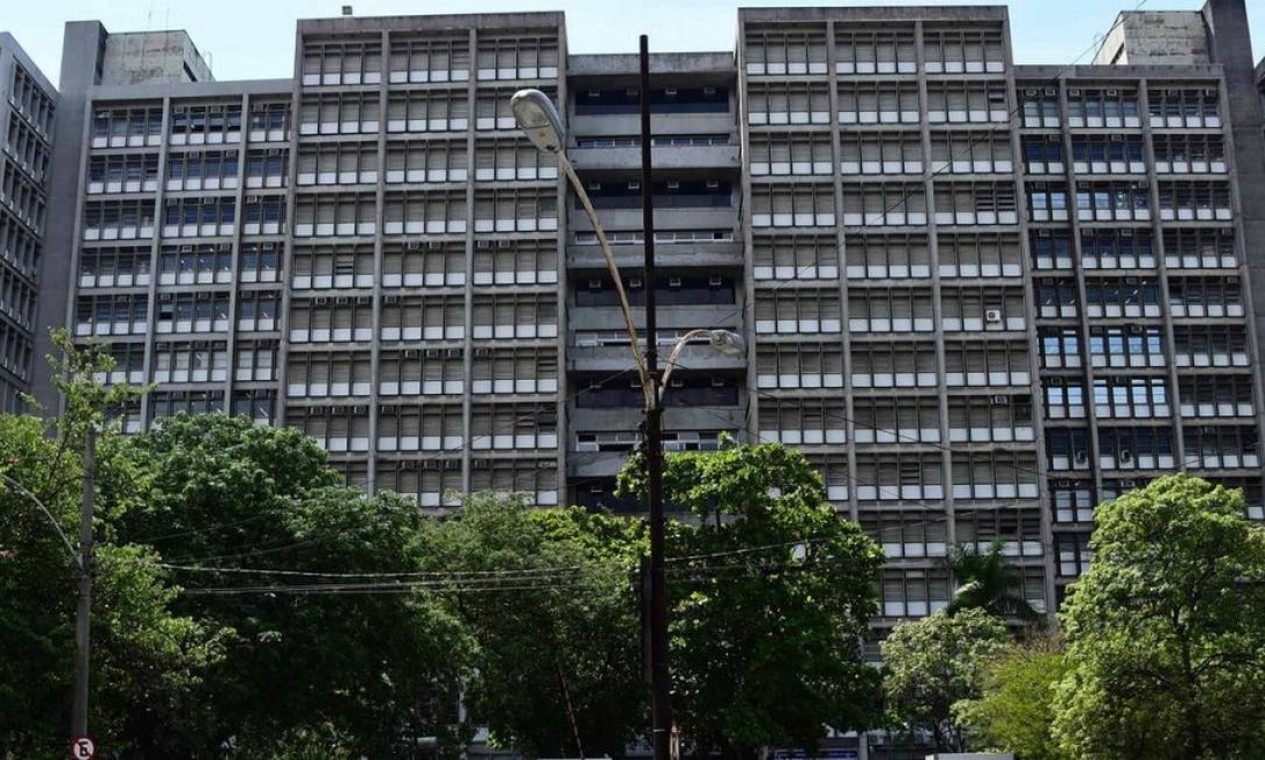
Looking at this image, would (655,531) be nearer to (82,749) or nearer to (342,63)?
(82,749)

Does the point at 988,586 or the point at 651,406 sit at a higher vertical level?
the point at 988,586

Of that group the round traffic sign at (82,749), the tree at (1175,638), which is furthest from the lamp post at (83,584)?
the tree at (1175,638)

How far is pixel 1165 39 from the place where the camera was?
284 ft

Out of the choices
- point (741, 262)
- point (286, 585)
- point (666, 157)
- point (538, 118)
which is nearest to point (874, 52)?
point (666, 157)

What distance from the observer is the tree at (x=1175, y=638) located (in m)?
37.8

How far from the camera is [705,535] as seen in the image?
1917 inches

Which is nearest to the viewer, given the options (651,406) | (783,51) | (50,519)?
(651,406)

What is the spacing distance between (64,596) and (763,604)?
22.8 metres

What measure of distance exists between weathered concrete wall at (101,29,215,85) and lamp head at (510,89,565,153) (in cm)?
7324

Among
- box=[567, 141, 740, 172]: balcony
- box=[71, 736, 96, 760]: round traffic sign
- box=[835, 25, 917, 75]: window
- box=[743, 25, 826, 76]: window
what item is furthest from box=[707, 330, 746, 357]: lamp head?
box=[835, 25, 917, 75]: window

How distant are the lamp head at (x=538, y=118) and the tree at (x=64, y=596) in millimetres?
16311

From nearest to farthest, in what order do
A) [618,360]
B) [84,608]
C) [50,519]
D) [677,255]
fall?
[84,608], [50,519], [618,360], [677,255]

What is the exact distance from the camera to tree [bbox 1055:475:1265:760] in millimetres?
37750

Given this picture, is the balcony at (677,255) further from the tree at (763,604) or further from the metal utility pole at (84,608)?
the metal utility pole at (84,608)
